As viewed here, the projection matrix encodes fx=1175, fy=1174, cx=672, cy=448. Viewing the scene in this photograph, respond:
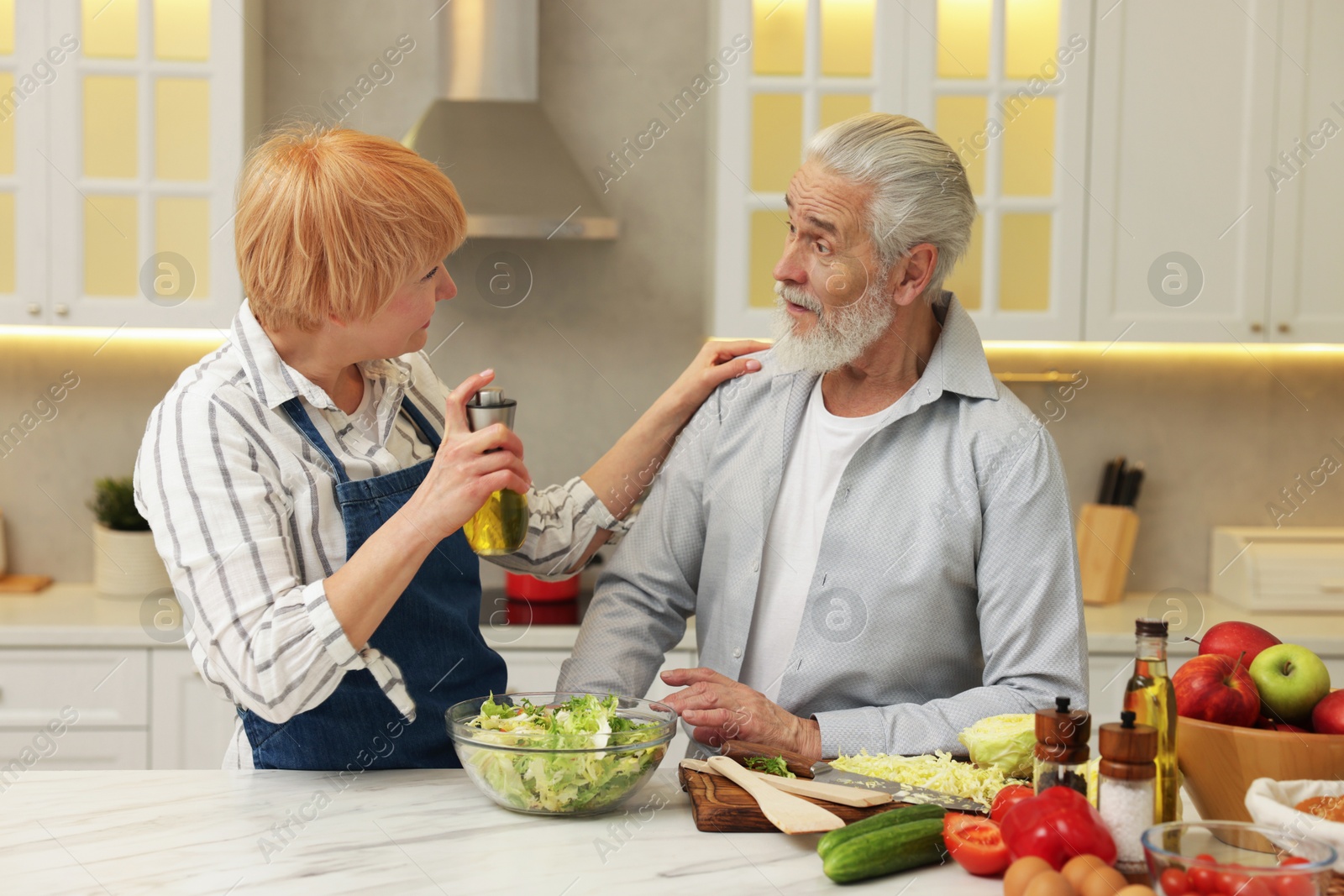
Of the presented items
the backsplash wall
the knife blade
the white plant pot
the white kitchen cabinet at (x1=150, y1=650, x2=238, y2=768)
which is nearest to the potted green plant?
the white plant pot

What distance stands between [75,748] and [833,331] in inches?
83.5

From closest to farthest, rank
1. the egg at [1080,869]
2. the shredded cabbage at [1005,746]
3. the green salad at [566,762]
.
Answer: the egg at [1080,869]
the green salad at [566,762]
the shredded cabbage at [1005,746]

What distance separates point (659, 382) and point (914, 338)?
159cm

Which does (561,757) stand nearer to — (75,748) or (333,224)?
(333,224)

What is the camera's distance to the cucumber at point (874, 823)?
117 centimetres

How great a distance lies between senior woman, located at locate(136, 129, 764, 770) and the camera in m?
1.34

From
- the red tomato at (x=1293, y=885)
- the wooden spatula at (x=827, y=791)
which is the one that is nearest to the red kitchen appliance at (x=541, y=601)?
the wooden spatula at (x=827, y=791)

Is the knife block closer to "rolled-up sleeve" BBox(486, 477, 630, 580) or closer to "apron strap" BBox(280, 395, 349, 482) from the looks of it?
"rolled-up sleeve" BBox(486, 477, 630, 580)

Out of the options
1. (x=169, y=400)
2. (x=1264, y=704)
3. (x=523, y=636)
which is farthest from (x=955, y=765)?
(x=523, y=636)

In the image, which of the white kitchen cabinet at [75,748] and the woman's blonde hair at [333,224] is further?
the white kitchen cabinet at [75,748]

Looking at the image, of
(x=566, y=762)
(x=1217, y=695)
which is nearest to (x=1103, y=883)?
(x=1217, y=695)

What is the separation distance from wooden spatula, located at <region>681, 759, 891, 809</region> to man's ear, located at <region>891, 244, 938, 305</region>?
803 millimetres

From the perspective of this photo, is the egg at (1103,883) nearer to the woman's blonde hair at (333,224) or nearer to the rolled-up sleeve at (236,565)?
the rolled-up sleeve at (236,565)

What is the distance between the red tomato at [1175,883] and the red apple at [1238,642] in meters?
0.32
